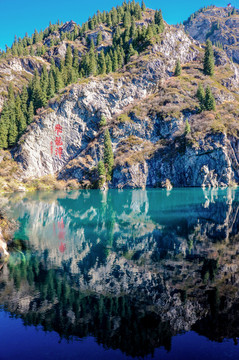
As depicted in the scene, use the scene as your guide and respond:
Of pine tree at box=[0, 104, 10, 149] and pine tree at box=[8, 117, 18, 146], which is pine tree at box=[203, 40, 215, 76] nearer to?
pine tree at box=[8, 117, 18, 146]

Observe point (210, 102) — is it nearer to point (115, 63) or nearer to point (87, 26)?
point (115, 63)

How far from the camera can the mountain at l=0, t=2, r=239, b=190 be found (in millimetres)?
95875

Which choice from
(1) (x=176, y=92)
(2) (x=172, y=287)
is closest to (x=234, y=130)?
(1) (x=176, y=92)

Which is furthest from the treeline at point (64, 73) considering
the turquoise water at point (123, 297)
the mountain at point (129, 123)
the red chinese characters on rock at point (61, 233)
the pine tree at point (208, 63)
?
the turquoise water at point (123, 297)

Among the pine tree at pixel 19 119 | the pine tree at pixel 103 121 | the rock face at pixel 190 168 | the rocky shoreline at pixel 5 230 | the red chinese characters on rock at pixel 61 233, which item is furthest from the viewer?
the pine tree at pixel 103 121

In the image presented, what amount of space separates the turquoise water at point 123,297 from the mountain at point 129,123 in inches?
2865

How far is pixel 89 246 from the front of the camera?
2458 centimetres

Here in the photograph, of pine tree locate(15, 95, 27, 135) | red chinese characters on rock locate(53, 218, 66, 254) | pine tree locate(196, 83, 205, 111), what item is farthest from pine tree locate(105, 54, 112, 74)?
red chinese characters on rock locate(53, 218, 66, 254)

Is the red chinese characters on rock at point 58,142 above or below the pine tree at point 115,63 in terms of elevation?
below

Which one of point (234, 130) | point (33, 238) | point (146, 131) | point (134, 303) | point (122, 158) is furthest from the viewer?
point (146, 131)

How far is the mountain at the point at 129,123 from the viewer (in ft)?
315

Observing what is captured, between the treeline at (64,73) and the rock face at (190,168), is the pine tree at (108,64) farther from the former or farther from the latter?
the rock face at (190,168)

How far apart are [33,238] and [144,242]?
1280cm

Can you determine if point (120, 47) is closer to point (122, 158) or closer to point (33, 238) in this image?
point (122, 158)
